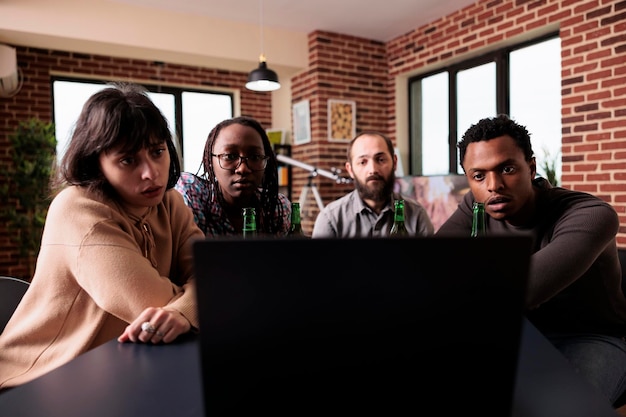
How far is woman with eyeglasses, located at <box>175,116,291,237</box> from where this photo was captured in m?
1.73

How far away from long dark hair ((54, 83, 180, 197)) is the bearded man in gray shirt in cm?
127

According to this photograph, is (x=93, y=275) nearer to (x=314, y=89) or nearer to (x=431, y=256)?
(x=431, y=256)

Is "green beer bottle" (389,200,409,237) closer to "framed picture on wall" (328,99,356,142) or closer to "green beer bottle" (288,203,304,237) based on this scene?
"green beer bottle" (288,203,304,237)

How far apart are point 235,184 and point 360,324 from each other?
138 centimetres

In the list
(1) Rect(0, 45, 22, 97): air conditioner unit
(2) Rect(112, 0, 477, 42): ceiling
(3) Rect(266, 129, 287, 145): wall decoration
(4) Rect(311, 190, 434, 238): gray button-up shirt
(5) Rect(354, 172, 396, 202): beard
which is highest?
(2) Rect(112, 0, 477, 42): ceiling

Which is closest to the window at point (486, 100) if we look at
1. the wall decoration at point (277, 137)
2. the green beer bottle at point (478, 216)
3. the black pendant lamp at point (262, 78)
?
the wall decoration at point (277, 137)

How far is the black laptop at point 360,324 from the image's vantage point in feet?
1.26

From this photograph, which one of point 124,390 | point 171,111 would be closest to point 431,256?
point 124,390

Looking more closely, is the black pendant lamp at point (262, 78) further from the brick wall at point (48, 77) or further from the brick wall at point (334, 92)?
the brick wall at point (48, 77)

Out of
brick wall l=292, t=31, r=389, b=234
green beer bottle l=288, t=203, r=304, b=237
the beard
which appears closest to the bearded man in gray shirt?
the beard

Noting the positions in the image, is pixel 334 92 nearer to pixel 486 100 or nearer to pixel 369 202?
pixel 486 100

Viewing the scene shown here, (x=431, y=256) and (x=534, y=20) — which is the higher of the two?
(x=534, y=20)

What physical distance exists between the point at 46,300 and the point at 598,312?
4.89 feet

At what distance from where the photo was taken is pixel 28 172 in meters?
4.40
